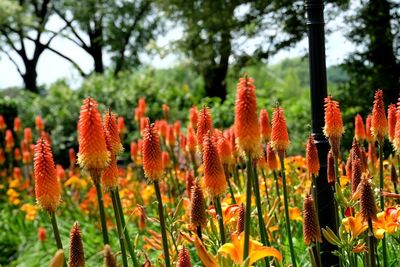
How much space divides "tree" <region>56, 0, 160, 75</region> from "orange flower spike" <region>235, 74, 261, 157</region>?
113 ft

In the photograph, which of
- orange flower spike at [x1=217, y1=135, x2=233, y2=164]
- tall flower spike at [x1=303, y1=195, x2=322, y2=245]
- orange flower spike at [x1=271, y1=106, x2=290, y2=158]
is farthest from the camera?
orange flower spike at [x1=217, y1=135, x2=233, y2=164]

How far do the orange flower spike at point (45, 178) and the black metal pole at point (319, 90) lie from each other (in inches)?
59.4

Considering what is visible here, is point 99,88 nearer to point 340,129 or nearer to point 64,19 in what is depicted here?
point 340,129

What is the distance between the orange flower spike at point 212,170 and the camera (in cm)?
188

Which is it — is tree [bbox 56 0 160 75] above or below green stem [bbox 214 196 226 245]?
above

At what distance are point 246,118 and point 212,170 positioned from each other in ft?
1.11

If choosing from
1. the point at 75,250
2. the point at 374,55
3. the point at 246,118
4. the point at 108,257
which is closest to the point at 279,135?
the point at 246,118

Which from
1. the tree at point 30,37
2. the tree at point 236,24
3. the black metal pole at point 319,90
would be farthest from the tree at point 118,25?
the black metal pole at point 319,90

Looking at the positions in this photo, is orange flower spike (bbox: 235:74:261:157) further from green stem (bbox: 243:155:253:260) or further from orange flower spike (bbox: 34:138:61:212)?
orange flower spike (bbox: 34:138:61:212)

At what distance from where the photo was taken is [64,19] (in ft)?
124

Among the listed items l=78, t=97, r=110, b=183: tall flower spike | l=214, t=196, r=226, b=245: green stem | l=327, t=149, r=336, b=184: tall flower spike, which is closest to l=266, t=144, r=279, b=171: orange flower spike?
l=327, t=149, r=336, b=184: tall flower spike

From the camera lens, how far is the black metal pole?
117 inches

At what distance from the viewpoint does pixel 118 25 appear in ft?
119

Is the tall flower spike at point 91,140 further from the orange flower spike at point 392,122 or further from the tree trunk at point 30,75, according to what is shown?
the tree trunk at point 30,75
